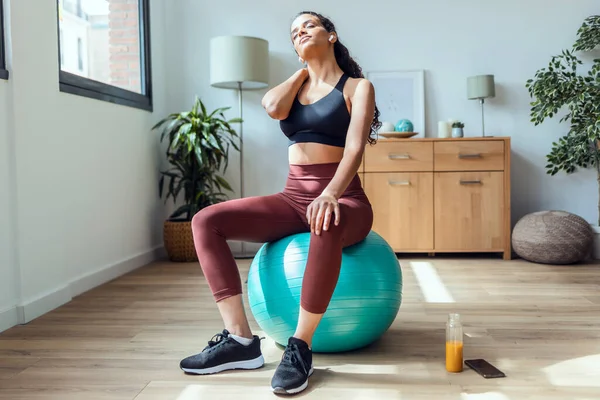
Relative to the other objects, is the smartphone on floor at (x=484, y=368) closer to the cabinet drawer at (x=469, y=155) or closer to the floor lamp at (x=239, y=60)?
the cabinet drawer at (x=469, y=155)

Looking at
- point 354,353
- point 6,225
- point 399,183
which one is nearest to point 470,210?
point 399,183

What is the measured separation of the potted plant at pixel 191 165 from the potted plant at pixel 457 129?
1461mm

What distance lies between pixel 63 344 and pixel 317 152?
1146mm

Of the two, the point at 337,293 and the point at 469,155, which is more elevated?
the point at 469,155

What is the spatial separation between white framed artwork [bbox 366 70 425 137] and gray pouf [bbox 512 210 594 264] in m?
1.02

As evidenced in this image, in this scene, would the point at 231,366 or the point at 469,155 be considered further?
the point at 469,155

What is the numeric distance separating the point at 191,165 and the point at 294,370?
8.42 ft

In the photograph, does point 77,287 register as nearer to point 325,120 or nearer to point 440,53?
point 325,120

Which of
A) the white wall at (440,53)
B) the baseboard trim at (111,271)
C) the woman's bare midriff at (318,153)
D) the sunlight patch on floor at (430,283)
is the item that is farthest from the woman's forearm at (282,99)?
the white wall at (440,53)

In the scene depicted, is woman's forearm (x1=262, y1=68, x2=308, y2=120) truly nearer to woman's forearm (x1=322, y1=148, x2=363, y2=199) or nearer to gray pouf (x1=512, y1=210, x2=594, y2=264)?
woman's forearm (x1=322, y1=148, x2=363, y2=199)

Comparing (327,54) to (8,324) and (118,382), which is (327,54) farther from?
(8,324)

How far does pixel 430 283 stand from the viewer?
125 inches

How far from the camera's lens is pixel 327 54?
6.54 ft

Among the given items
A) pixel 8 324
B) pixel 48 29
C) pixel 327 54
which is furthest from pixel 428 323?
pixel 48 29
